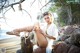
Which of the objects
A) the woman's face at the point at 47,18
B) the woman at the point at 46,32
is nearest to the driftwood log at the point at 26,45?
the woman at the point at 46,32

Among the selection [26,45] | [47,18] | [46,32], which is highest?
[47,18]

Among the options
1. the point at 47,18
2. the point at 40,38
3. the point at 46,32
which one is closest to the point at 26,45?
the point at 40,38

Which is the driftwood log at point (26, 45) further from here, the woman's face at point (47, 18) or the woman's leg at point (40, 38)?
the woman's face at point (47, 18)

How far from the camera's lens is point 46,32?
2311 mm

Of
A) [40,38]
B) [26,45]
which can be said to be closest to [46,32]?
[40,38]

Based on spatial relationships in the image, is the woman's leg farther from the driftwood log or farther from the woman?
the driftwood log

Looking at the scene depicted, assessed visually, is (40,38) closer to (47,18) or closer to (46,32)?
(46,32)

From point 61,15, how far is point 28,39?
54cm

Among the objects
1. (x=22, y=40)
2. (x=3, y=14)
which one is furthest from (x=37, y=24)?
(x=3, y=14)

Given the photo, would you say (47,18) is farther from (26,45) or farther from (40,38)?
(26,45)

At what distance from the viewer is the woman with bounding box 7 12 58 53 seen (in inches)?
90.0

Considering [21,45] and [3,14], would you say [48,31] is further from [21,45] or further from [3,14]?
[3,14]

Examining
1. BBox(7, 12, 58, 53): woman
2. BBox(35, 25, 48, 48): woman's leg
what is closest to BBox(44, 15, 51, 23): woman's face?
BBox(7, 12, 58, 53): woman

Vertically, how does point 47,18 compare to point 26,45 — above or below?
above
